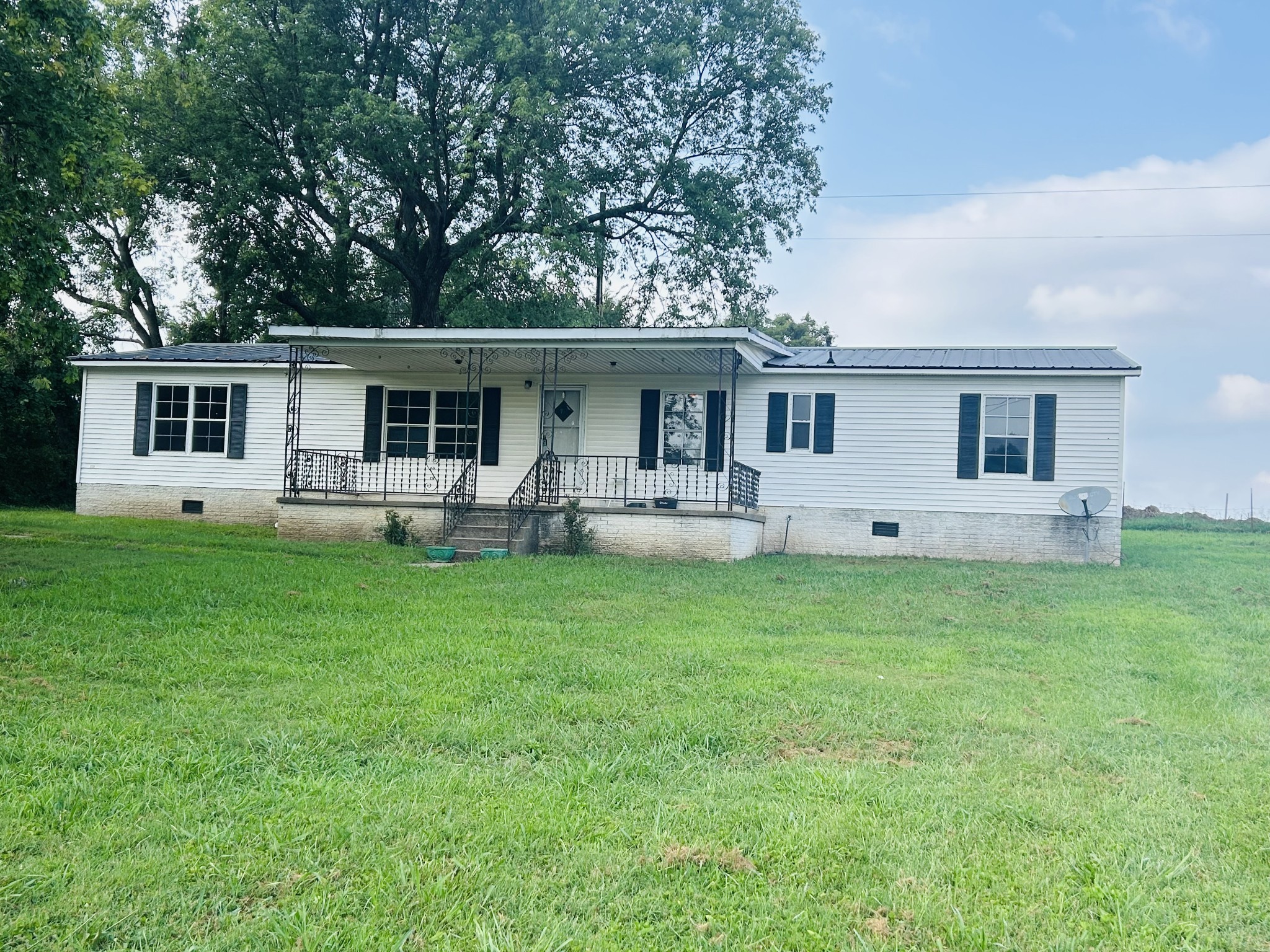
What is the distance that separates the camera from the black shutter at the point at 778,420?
1808cm

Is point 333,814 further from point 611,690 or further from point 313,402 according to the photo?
point 313,402

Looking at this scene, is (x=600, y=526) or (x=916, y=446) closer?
(x=600, y=526)

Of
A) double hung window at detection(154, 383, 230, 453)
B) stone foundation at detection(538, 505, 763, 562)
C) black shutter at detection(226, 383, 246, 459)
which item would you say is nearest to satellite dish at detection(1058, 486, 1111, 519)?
stone foundation at detection(538, 505, 763, 562)

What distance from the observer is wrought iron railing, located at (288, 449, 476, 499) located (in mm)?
18234

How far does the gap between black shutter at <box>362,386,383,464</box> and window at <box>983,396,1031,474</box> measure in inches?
423

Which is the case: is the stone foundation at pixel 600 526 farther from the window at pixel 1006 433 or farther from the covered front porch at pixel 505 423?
the window at pixel 1006 433

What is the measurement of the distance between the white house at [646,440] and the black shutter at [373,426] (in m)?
0.03

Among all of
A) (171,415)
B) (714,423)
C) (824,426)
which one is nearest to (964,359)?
(824,426)

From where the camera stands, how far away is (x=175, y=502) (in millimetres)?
20344

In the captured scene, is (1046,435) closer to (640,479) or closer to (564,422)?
(640,479)

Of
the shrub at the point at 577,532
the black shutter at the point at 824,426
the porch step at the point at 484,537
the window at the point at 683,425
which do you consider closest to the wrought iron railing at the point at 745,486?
the window at the point at 683,425

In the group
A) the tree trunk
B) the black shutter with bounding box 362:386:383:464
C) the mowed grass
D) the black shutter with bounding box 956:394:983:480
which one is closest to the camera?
the mowed grass

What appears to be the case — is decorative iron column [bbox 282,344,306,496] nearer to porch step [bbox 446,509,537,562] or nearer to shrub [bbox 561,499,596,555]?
porch step [bbox 446,509,537,562]

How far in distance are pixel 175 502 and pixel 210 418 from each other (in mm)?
1795
